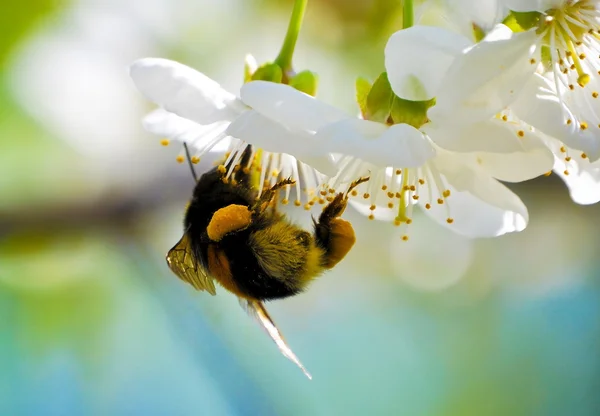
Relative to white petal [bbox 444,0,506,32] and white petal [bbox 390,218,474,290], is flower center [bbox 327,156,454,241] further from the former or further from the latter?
white petal [bbox 390,218,474,290]

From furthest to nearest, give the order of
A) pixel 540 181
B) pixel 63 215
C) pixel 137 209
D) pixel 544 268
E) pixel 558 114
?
pixel 544 268, pixel 137 209, pixel 63 215, pixel 540 181, pixel 558 114

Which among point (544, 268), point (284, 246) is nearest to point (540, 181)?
point (284, 246)

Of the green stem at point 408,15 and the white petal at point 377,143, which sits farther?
the green stem at point 408,15

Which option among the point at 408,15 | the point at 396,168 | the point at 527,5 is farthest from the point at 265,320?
the point at 527,5

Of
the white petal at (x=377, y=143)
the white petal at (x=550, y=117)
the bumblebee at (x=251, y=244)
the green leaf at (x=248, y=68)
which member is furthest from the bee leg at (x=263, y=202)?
the white petal at (x=550, y=117)

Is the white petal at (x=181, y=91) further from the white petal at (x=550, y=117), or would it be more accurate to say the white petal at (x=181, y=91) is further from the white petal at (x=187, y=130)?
the white petal at (x=550, y=117)

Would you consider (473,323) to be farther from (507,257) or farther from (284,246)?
(284,246)
